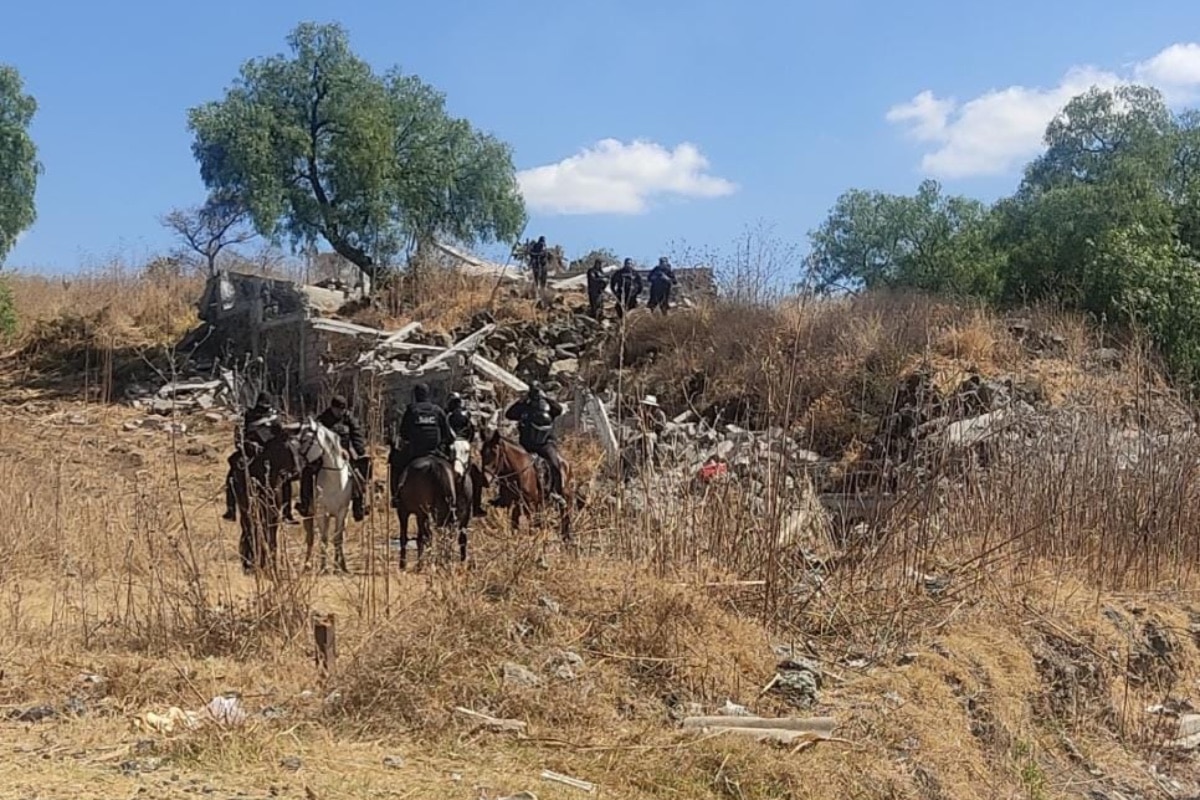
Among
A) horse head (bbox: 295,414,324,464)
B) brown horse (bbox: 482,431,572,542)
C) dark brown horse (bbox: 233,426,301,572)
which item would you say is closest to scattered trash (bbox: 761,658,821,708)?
dark brown horse (bbox: 233,426,301,572)

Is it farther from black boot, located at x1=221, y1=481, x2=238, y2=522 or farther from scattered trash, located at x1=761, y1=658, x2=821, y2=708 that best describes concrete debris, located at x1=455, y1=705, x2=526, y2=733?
black boot, located at x1=221, y1=481, x2=238, y2=522

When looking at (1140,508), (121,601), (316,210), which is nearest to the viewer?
(121,601)

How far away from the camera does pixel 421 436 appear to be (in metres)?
11.9

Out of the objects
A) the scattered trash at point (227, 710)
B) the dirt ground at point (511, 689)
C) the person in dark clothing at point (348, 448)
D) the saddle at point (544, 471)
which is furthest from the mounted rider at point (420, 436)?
the scattered trash at point (227, 710)

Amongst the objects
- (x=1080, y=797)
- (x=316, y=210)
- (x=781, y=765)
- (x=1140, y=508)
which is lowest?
(x=1080, y=797)

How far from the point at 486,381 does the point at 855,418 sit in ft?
21.2

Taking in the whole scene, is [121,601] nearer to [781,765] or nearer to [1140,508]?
[781,765]

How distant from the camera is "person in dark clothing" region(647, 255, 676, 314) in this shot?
2614cm

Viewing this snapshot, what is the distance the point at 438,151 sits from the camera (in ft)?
97.1

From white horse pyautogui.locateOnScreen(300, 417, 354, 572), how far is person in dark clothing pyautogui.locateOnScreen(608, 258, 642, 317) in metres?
14.7

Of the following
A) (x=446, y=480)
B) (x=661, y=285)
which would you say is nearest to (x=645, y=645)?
(x=446, y=480)

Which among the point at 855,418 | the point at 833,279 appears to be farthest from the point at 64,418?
the point at 833,279

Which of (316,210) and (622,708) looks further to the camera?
(316,210)

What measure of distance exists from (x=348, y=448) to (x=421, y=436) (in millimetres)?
766
